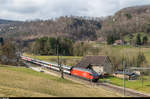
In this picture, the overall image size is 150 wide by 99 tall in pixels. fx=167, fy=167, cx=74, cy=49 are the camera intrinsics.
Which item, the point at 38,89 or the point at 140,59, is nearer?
the point at 38,89

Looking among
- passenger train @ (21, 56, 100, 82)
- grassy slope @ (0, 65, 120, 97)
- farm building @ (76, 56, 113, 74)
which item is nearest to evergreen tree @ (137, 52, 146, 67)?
farm building @ (76, 56, 113, 74)

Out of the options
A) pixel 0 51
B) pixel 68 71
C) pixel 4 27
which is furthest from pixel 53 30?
pixel 68 71

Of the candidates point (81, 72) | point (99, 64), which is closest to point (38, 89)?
point (81, 72)

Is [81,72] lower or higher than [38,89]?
lower

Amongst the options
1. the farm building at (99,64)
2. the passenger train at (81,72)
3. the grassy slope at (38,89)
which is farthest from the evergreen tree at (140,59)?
the grassy slope at (38,89)

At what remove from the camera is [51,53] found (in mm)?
101562

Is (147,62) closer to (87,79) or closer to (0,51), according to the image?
(87,79)

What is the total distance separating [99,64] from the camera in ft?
182

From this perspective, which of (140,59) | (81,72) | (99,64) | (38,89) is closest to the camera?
(38,89)

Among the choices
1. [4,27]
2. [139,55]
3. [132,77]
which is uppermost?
[4,27]

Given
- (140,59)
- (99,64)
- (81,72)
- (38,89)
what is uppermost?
(38,89)

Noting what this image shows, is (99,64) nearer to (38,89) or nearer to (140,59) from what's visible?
(140,59)

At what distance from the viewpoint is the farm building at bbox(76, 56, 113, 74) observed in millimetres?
55031

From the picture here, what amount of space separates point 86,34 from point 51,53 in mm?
87842
